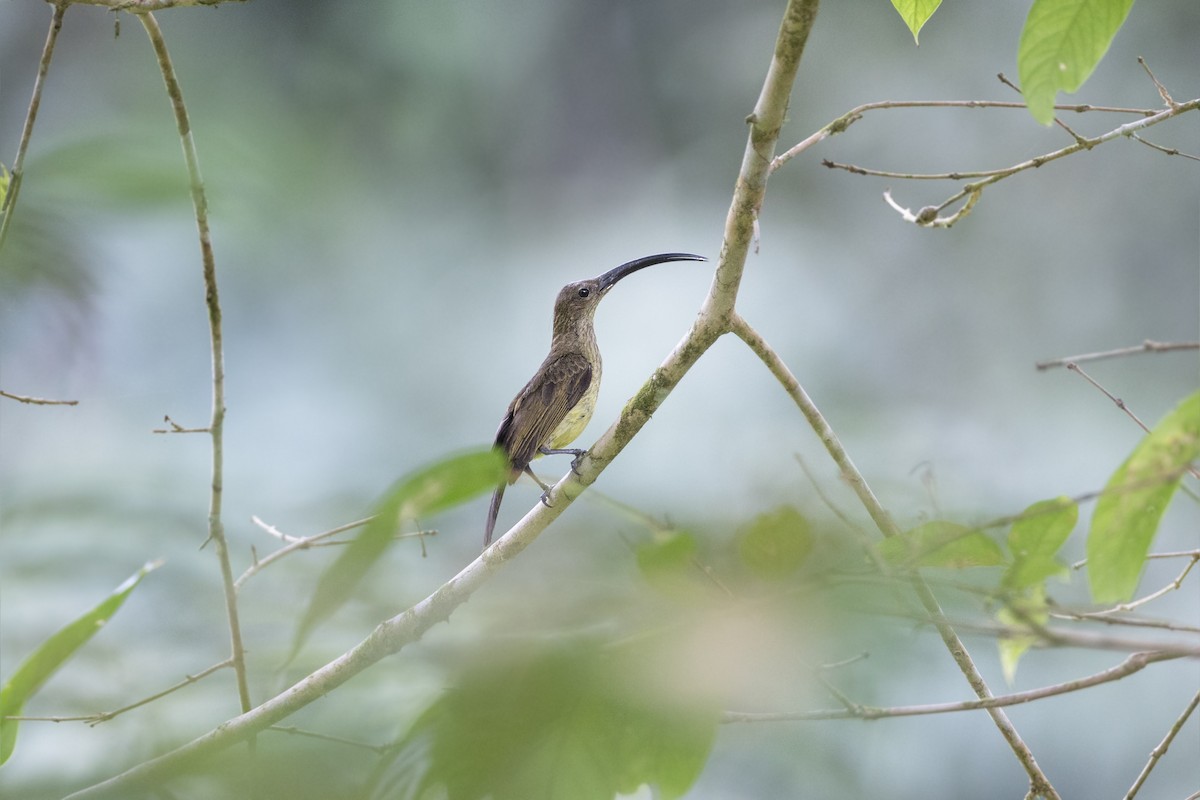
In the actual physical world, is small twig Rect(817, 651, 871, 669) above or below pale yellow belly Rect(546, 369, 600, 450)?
below

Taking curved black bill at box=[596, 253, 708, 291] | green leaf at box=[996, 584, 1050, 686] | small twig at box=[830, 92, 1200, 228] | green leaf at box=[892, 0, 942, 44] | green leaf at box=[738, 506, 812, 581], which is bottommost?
green leaf at box=[996, 584, 1050, 686]

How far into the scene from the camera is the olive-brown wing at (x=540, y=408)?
254cm

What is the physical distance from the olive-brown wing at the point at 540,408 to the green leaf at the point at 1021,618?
1543 mm

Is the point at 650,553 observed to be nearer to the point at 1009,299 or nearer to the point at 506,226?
the point at 1009,299

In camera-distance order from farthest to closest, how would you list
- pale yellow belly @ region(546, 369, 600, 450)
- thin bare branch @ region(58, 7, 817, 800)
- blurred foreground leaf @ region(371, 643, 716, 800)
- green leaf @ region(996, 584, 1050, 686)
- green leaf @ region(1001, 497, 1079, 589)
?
pale yellow belly @ region(546, 369, 600, 450) < thin bare branch @ region(58, 7, 817, 800) < green leaf @ region(1001, 497, 1079, 589) < green leaf @ region(996, 584, 1050, 686) < blurred foreground leaf @ region(371, 643, 716, 800)

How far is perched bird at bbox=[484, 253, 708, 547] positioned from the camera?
2527mm

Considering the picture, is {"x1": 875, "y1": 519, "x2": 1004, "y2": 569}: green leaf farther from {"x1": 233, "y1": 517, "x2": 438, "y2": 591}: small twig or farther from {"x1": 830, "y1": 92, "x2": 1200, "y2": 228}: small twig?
{"x1": 830, "y1": 92, "x2": 1200, "y2": 228}: small twig

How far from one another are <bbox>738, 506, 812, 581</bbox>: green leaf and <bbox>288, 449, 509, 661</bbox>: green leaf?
0.43 feet

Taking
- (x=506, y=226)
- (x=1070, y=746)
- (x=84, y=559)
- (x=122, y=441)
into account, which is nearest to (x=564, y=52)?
(x=506, y=226)

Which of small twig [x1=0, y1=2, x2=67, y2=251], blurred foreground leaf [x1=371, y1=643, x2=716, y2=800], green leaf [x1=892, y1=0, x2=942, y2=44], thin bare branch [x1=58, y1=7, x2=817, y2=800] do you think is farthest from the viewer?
green leaf [x1=892, y1=0, x2=942, y2=44]

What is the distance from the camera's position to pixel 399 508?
0.50 metres

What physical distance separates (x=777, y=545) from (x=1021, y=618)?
0.19 m

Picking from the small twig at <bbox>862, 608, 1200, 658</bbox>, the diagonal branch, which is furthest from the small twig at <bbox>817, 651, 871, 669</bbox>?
the diagonal branch

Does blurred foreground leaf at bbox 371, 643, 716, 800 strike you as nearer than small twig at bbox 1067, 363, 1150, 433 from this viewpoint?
Yes
